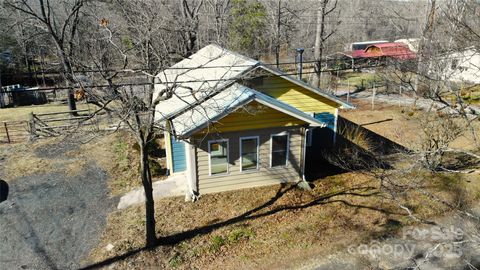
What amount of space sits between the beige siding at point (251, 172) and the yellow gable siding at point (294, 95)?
8.21ft

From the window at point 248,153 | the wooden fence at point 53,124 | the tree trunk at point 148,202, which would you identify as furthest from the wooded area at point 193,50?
the window at point 248,153

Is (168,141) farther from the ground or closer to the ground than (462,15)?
closer to the ground

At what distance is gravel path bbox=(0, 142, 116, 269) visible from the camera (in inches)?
354

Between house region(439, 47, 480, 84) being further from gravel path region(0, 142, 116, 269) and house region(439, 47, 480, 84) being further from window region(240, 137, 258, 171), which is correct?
gravel path region(0, 142, 116, 269)

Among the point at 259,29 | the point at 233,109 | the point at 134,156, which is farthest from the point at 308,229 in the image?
the point at 259,29

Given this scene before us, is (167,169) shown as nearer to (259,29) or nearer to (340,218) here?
(340,218)

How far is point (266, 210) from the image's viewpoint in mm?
10836

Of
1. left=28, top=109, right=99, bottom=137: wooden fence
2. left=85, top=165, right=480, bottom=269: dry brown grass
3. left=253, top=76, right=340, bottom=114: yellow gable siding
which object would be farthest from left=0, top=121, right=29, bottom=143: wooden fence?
left=253, top=76, right=340, bottom=114: yellow gable siding

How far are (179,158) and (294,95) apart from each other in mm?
5390

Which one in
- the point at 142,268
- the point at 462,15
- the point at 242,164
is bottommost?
the point at 142,268

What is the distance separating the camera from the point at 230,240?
9.39 metres

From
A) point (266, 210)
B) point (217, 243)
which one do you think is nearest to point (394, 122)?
point (266, 210)

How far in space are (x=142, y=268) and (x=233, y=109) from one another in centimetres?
509

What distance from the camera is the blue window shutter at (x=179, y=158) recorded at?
1338cm
